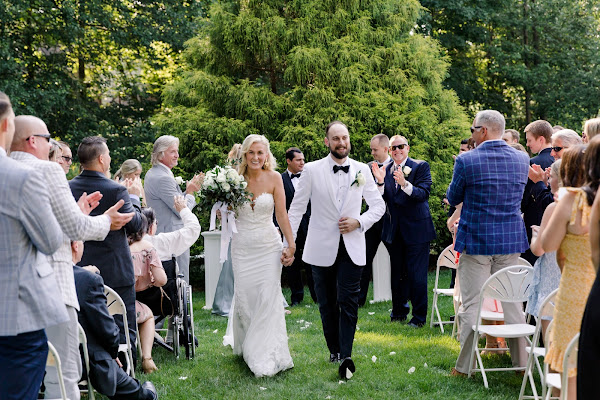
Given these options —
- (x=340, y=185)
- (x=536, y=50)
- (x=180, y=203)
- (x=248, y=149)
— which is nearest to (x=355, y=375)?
(x=340, y=185)

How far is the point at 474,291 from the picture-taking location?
20.6ft

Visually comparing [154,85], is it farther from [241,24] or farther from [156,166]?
[156,166]

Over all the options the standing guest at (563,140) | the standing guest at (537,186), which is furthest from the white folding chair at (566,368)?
the standing guest at (537,186)

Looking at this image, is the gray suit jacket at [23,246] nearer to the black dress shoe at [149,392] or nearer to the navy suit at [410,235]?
the black dress shoe at [149,392]

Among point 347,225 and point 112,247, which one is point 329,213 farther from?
point 112,247

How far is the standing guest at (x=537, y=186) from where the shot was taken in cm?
747

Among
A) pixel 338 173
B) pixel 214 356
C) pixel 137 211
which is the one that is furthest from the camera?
pixel 214 356

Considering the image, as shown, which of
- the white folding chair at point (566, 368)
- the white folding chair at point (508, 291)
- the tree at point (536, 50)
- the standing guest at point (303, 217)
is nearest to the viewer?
the white folding chair at point (566, 368)

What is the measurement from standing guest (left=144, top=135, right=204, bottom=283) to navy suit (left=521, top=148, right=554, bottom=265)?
3.48 metres

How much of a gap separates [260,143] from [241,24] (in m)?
7.07

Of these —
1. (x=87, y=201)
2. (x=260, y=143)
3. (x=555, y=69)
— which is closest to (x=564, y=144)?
(x=260, y=143)

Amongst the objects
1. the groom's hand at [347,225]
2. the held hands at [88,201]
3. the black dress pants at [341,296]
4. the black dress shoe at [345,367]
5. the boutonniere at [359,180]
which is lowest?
the black dress shoe at [345,367]

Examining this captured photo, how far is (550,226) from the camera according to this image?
4.01 meters

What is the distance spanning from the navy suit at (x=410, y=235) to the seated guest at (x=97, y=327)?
4531mm
